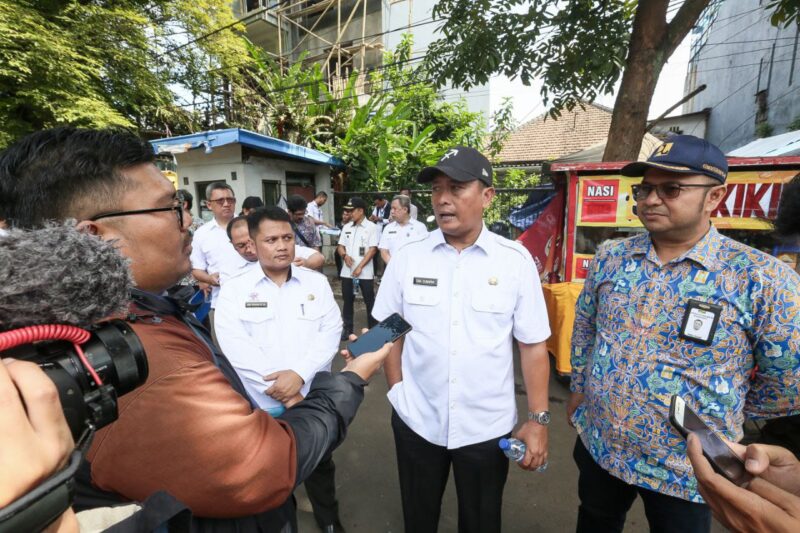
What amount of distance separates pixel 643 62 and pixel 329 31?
693 inches

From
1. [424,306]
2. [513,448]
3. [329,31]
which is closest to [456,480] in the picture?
[513,448]

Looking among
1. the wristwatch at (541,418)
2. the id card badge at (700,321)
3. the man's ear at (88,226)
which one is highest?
the man's ear at (88,226)

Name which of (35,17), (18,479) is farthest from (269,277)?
(35,17)

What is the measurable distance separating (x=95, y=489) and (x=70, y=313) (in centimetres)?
50

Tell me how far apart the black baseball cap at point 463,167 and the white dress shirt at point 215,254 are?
8.72ft

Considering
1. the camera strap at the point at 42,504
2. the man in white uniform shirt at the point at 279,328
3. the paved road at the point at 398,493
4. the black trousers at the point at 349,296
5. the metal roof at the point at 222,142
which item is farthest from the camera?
the metal roof at the point at 222,142

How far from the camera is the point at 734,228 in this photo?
321 cm

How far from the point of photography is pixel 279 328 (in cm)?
211

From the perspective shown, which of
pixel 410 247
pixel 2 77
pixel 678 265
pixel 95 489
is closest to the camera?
pixel 95 489

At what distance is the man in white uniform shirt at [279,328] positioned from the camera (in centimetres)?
200

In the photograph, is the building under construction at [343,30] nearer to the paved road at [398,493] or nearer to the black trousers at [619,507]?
the paved road at [398,493]

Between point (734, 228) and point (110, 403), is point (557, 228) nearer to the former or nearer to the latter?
point (734, 228)

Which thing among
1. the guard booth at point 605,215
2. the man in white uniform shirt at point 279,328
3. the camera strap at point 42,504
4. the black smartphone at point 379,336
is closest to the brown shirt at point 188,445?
the camera strap at point 42,504

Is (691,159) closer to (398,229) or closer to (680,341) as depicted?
(680,341)
